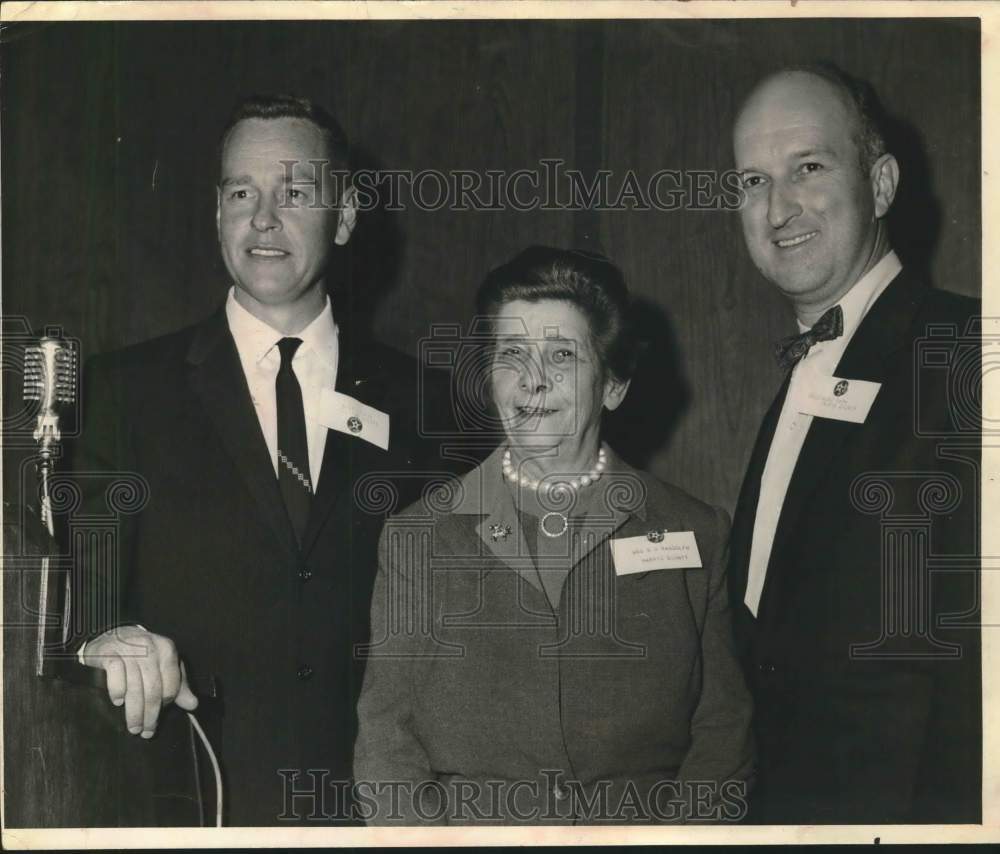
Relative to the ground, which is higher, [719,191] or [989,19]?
[989,19]

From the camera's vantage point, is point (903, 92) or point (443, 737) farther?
point (903, 92)

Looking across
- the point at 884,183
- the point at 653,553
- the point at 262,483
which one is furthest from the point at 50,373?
the point at 884,183

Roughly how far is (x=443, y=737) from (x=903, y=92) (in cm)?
157

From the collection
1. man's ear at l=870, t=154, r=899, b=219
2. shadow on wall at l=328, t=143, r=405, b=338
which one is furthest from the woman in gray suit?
man's ear at l=870, t=154, r=899, b=219

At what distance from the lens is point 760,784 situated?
7.19 ft

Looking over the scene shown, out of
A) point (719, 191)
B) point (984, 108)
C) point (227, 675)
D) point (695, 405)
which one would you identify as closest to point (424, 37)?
point (719, 191)

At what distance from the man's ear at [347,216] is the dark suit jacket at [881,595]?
917mm

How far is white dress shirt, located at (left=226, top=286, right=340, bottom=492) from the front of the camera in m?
2.20

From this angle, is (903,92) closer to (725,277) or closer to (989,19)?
(989,19)

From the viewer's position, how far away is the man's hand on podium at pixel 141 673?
7.14 ft

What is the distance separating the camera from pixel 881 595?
222 cm

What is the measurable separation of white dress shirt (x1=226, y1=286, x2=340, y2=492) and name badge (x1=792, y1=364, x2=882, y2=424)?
950 millimetres

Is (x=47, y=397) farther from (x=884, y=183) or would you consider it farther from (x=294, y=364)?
(x=884, y=183)

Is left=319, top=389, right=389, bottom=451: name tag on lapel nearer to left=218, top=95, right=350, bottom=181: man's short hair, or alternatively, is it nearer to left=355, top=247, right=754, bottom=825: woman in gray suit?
left=355, top=247, right=754, bottom=825: woman in gray suit
